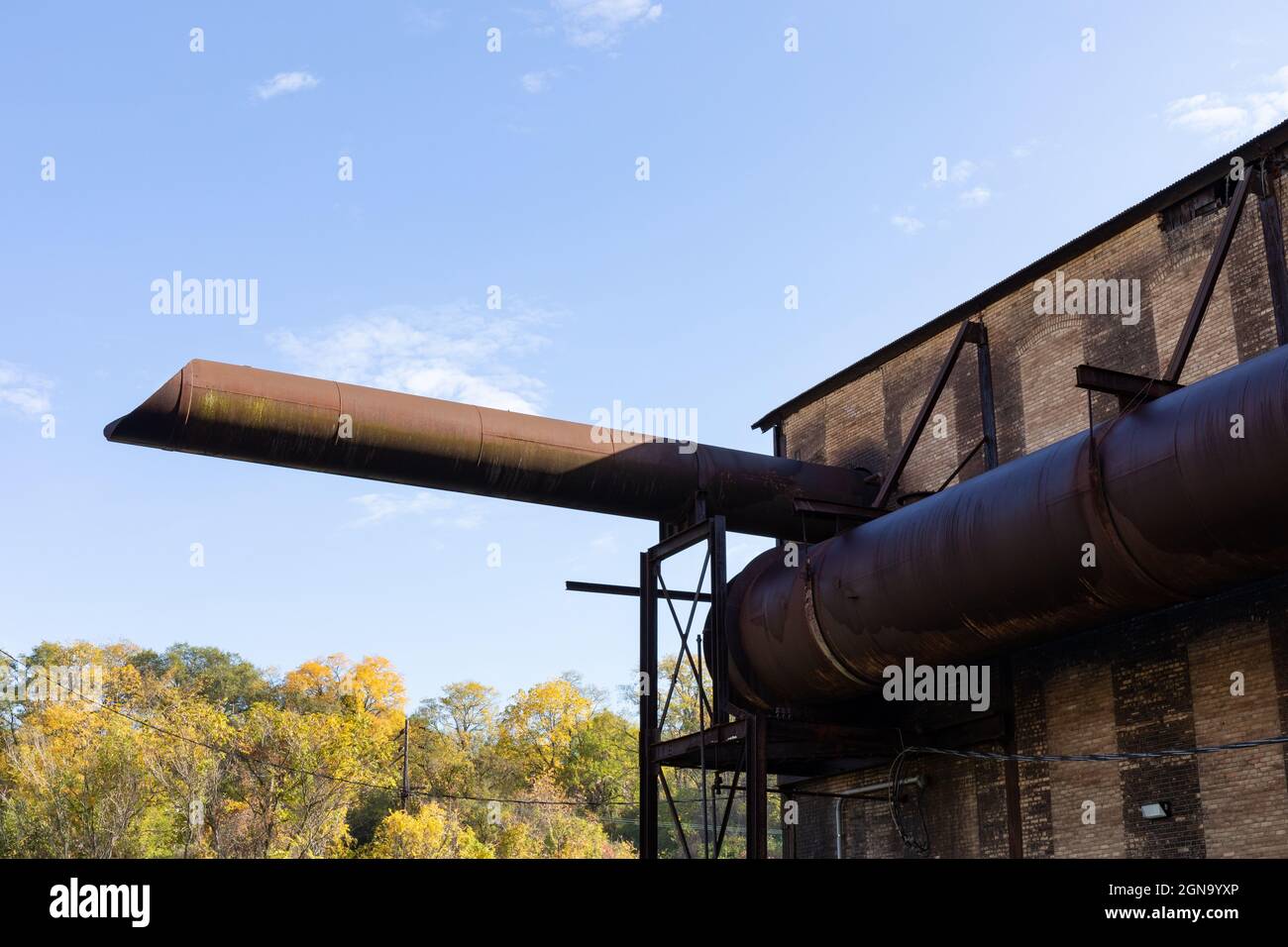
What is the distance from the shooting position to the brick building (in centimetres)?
1117

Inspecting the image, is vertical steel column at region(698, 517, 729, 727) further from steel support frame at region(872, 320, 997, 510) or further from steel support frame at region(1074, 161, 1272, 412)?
steel support frame at region(1074, 161, 1272, 412)

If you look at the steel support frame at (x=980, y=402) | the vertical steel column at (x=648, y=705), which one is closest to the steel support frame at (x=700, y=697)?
A: the vertical steel column at (x=648, y=705)

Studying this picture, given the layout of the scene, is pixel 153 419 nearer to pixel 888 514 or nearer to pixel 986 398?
pixel 888 514

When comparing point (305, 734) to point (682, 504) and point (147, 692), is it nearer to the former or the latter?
point (147, 692)

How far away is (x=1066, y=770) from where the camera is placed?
41.8 feet

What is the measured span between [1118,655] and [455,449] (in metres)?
6.83

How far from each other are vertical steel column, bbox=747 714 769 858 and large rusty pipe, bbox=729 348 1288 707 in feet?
1.80

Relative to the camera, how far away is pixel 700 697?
1275cm

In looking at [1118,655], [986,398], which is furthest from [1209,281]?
[986,398]

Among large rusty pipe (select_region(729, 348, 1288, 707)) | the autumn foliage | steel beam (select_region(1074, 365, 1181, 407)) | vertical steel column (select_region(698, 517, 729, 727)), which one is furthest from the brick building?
the autumn foliage

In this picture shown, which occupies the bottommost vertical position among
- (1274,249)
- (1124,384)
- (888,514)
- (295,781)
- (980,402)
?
(295,781)

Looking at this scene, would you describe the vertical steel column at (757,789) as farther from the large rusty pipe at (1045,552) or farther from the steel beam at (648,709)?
the steel beam at (648,709)

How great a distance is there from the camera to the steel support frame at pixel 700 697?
12805 mm

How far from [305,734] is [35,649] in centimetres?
3328
